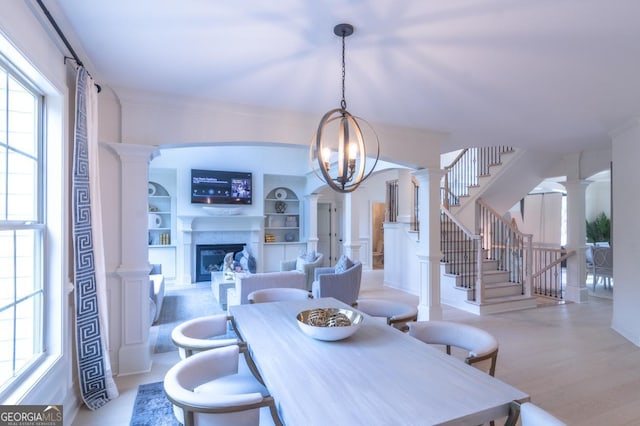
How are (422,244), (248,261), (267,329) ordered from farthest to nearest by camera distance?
(248,261), (422,244), (267,329)

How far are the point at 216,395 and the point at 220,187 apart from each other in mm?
6998

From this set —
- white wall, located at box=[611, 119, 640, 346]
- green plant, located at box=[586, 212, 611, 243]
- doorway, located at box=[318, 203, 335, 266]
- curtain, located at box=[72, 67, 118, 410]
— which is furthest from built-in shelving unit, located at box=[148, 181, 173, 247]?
green plant, located at box=[586, 212, 611, 243]

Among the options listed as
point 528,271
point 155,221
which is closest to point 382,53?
point 528,271

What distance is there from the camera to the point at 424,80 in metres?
2.75

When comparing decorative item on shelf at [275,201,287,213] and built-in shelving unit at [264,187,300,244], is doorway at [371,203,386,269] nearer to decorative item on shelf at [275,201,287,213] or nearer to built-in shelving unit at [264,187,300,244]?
built-in shelving unit at [264,187,300,244]

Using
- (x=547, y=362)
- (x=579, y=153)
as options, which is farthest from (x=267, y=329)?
(x=579, y=153)

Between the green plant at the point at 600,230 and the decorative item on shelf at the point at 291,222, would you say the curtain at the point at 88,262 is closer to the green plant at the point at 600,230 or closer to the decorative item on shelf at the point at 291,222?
the decorative item on shelf at the point at 291,222

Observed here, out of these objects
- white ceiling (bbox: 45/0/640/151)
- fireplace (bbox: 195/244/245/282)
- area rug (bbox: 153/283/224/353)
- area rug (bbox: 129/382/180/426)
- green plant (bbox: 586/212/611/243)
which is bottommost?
area rug (bbox: 153/283/224/353)

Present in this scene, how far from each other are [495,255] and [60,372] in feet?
21.2

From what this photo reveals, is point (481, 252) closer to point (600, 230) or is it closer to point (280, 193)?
point (280, 193)

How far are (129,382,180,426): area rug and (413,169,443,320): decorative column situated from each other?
314 centimetres

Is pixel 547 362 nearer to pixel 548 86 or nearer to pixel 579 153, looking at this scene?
pixel 548 86

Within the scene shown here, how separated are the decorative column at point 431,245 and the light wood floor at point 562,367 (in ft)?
2.36

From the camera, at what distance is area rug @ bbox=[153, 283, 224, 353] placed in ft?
12.7
